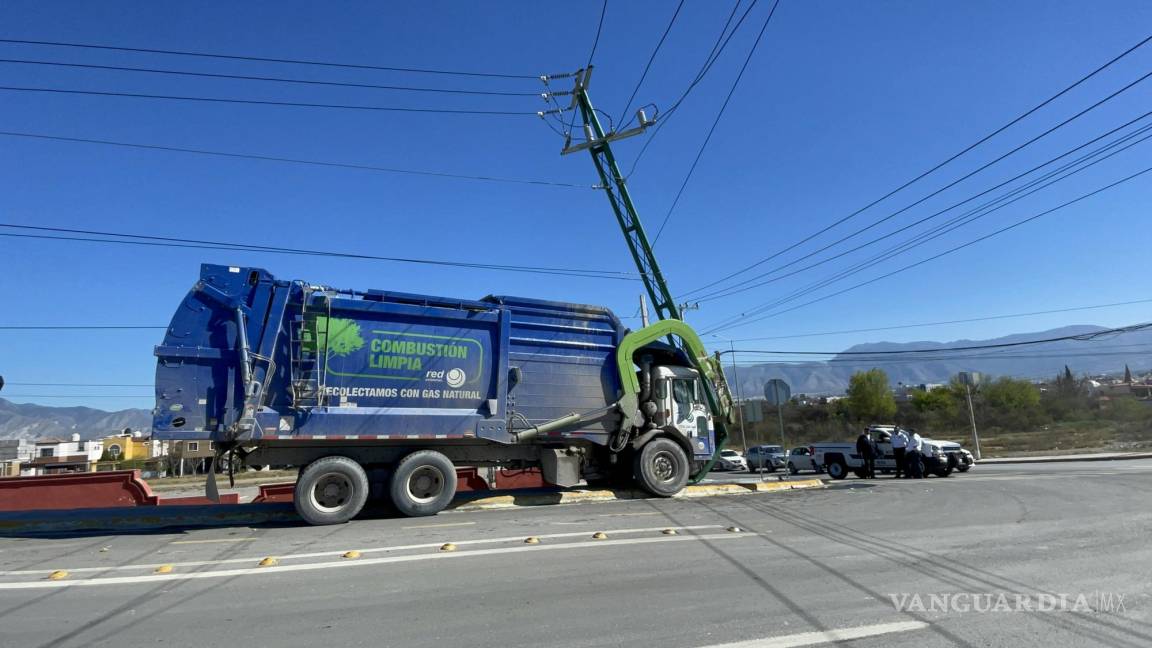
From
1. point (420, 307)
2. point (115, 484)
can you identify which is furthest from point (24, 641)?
point (115, 484)

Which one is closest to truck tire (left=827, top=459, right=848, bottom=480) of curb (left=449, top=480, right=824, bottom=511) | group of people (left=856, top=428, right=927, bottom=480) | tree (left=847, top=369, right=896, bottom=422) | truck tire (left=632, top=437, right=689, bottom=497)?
group of people (left=856, top=428, right=927, bottom=480)

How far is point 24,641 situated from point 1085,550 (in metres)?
9.55

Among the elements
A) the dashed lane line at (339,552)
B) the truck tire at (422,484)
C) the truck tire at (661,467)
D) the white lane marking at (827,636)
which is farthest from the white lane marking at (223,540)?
the truck tire at (661,467)

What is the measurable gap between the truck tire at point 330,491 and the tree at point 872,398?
6066cm

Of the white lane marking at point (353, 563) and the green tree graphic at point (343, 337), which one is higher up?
the green tree graphic at point (343, 337)

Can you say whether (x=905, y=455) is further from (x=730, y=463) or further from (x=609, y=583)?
(x=730, y=463)

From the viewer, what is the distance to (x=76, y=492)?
1159 cm

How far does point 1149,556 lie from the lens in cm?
611

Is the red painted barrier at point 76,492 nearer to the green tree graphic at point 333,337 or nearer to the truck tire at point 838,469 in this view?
the green tree graphic at point 333,337

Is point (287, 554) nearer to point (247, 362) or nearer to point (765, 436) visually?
point (247, 362)

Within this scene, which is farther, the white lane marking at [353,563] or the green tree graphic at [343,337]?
the green tree graphic at [343,337]

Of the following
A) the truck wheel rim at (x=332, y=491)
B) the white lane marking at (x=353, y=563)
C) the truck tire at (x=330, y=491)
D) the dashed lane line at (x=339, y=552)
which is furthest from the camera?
the truck wheel rim at (x=332, y=491)

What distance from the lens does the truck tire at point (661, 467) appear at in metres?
12.1

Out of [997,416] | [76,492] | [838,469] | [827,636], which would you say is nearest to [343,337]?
[76,492]
